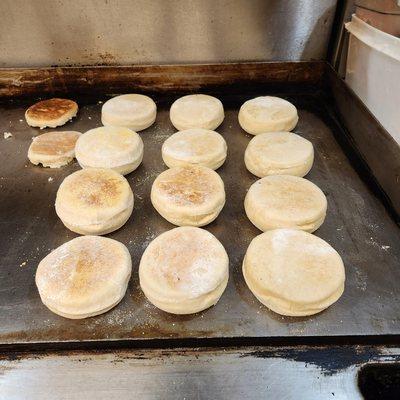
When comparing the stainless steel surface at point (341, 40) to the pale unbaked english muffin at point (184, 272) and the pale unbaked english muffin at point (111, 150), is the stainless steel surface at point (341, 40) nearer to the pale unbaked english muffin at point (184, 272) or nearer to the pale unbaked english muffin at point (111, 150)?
the pale unbaked english muffin at point (111, 150)

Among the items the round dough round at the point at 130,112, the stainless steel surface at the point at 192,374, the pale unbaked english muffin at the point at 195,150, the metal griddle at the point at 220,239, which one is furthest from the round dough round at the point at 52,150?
the stainless steel surface at the point at 192,374

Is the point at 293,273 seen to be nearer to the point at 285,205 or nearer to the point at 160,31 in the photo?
the point at 285,205

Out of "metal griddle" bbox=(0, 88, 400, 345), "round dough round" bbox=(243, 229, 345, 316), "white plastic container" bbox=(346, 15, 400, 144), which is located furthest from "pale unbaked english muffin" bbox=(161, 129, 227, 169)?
"white plastic container" bbox=(346, 15, 400, 144)

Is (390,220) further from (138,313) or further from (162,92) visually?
(162,92)

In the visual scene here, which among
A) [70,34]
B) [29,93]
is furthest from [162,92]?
[29,93]

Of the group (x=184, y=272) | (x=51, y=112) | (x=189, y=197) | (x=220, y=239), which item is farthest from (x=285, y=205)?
(x=51, y=112)

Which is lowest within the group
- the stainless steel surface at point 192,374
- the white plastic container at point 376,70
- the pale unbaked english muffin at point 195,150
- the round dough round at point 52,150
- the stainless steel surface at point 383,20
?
the stainless steel surface at point 192,374

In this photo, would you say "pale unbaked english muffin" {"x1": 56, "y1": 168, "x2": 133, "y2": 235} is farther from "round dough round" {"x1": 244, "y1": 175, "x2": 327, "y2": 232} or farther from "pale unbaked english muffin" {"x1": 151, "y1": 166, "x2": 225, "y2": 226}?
"round dough round" {"x1": 244, "y1": 175, "x2": 327, "y2": 232}
